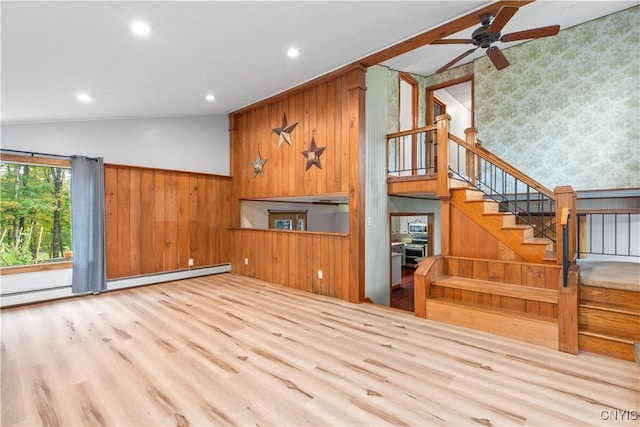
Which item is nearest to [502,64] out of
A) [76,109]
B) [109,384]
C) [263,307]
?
[263,307]

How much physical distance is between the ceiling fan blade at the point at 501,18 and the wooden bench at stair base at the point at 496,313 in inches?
112

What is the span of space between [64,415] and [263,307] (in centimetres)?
244

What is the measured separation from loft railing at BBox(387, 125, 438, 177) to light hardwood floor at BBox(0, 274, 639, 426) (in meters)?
2.67

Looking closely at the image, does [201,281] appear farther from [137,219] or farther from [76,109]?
[76,109]

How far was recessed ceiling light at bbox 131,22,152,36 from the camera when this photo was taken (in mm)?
2675

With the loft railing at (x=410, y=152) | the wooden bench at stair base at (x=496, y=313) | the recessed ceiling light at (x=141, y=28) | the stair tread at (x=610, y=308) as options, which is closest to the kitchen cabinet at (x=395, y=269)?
the loft railing at (x=410, y=152)

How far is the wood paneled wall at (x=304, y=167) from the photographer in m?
4.52

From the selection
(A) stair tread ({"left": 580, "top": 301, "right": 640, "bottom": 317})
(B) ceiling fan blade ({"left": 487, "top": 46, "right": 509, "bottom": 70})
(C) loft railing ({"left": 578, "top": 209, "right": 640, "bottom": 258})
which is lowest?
(A) stair tread ({"left": 580, "top": 301, "right": 640, "bottom": 317})

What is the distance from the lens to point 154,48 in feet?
10.3

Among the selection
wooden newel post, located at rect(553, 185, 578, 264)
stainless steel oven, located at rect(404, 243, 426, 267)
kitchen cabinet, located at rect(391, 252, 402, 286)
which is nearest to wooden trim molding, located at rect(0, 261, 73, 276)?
kitchen cabinet, located at rect(391, 252, 402, 286)

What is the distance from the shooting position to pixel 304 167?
17.2 feet

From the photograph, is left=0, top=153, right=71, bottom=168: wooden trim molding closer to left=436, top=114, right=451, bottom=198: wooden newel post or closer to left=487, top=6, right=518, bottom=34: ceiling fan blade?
left=436, top=114, right=451, bottom=198: wooden newel post

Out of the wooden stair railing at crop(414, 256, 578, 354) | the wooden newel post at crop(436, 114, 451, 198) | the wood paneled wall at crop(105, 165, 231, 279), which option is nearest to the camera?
the wooden stair railing at crop(414, 256, 578, 354)

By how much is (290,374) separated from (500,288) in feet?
8.58
